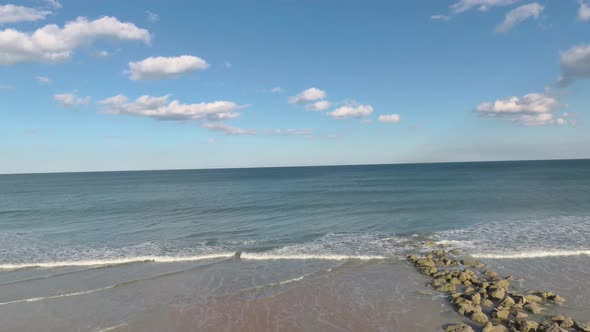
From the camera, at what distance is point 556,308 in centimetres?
1366

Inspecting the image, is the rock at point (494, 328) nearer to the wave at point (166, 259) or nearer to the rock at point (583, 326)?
the rock at point (583, 326)

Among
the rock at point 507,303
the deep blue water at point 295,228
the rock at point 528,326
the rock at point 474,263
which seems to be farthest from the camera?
the deep blue water at point 295,228

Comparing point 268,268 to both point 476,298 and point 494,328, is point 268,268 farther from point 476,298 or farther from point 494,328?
point 494,328

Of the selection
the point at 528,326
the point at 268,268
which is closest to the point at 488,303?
the point at 528,326

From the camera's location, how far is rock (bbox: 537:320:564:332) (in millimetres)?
11452

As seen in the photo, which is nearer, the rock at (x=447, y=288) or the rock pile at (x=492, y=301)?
the rock pile at (x=492, y=301)

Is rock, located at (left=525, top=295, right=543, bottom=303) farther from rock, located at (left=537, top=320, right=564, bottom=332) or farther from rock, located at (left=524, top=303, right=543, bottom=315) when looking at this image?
rock, located at (left=537, top=320, right=564, bottom=332)

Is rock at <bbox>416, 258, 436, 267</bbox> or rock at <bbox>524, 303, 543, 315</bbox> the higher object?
rock at <bbox>416, 258, 436, 267</bbox>

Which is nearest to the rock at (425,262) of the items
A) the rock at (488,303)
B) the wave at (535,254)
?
the wave at (535,254)

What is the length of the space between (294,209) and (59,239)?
2463 cm

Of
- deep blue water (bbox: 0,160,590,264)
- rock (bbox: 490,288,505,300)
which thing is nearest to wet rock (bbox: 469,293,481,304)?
rock (bbox: 490,288,505,300)

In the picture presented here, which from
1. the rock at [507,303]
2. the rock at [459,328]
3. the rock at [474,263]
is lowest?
the rock at [459,328]

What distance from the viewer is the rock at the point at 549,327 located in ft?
37.6

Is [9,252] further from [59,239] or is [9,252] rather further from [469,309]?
[469,309]
